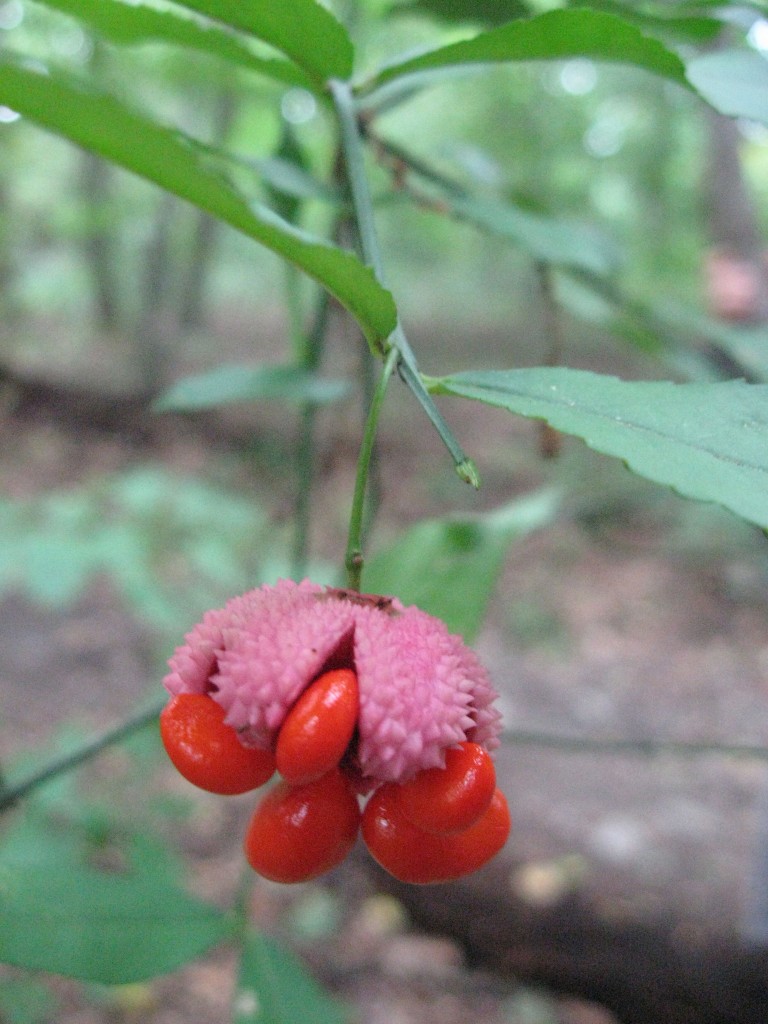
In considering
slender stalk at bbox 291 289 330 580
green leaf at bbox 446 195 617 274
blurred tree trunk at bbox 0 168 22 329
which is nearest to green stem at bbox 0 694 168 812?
slender stalk at bbox 291 289 330 580

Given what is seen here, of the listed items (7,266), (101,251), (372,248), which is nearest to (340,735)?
(372,248)

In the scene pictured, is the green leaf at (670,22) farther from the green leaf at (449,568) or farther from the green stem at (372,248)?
the green leaf at (449,568)

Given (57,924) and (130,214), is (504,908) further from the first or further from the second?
(130,214)

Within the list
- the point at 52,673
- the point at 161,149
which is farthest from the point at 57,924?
the point at 52,673

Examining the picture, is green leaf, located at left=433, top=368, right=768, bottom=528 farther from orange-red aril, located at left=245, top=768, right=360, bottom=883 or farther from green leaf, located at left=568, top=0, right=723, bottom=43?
green leaf, located at left=568, top=0, right=723, bottom=43

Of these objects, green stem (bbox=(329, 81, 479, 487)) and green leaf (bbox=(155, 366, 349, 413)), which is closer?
green stem (bbox=(329, 81, 479, 487))

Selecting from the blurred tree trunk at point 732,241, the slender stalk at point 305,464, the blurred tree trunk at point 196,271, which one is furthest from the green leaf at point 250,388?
the blurred tree trunk at point 196,271
